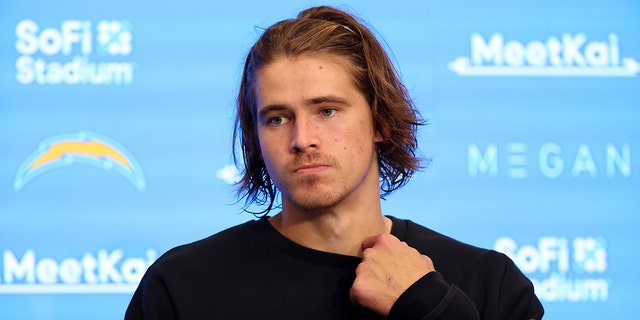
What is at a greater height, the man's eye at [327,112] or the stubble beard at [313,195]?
the man's eye at [327,112]

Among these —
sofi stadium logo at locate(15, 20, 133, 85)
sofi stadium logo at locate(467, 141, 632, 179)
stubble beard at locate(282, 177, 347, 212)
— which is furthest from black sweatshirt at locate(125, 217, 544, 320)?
sofi stadium logo at locate(15, 20, 133, 85)

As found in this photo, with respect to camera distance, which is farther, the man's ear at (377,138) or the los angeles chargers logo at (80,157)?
the los angeles chargers logo at (80,157)

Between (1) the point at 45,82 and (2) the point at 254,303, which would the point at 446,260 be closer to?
(2) the point at 254,303

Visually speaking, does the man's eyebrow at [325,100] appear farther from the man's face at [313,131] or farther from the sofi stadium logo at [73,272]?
the sofi stadium logo at [73,272]

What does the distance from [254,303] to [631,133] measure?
1690 mm

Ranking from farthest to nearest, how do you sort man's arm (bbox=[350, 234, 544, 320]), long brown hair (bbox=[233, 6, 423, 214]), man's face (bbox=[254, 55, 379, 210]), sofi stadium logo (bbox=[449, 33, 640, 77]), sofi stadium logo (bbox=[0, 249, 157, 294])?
sofi stadium logo (bbox=[449, 33, 640, 77]) < sofi stadium logo (bbox=[0, 249, 157, 294]) < long brown hair (bbox=[233, 6, 423, 214]) < man's face (bbox=[254, 55, 379, 210]) < man's arm (bbox=[350, 234, 544, 320])

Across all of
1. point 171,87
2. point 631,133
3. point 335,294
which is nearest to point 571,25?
point 631,133

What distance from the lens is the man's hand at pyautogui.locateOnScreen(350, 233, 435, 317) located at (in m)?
1.72

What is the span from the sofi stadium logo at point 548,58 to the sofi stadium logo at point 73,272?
4.03 ft

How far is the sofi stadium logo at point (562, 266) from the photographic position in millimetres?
2865

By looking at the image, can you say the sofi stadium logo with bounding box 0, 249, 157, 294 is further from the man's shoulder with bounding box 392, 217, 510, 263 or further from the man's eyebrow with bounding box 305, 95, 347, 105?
the man's eyebrow with bounding box 305, 95, 347, 105

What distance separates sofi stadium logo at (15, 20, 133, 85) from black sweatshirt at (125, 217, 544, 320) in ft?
3.66

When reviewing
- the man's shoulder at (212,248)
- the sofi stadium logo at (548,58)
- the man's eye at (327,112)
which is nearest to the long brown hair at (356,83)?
the man's eye at (327,112)

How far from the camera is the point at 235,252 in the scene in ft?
6.31
